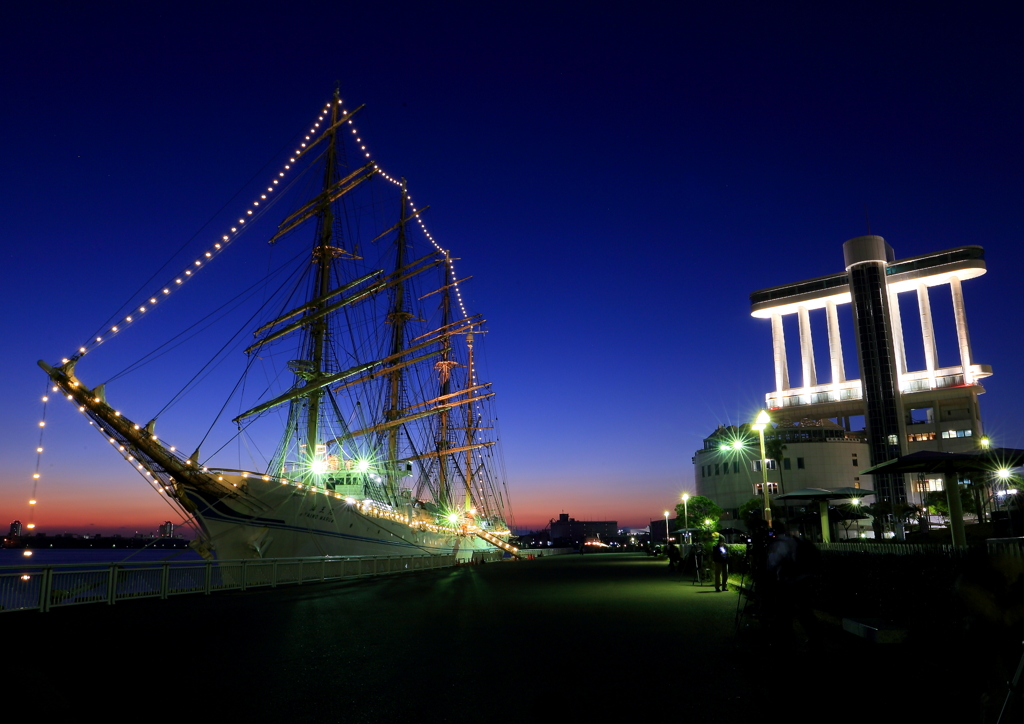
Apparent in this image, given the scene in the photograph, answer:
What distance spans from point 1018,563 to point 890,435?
80971mm

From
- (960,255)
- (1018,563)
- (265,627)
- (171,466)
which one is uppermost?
(960,255)

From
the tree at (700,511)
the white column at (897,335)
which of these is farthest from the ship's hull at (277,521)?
the white column at (897,335)

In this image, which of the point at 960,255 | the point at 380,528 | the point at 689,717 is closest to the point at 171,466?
the point at 380,528

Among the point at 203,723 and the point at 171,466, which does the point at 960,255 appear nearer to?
the point at 171,466

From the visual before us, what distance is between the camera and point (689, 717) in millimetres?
5070

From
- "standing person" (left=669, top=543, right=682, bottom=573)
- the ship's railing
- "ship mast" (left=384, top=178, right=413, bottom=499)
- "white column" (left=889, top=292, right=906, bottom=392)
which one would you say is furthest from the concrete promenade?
"white column" (left=889, top=292, right=906, bottom=392)

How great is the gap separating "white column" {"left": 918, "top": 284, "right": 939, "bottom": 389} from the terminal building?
0.12 metres

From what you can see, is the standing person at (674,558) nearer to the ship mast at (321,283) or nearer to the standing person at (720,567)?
the standing person at (720,567)

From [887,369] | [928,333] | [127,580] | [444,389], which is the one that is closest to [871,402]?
[887,369]

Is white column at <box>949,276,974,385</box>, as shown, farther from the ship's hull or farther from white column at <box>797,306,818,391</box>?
the ship's hull

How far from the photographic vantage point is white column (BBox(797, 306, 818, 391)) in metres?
94.0

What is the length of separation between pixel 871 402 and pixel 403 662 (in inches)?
3164

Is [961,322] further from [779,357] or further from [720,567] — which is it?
[720,567]

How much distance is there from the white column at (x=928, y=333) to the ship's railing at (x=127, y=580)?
8191 centimetres
